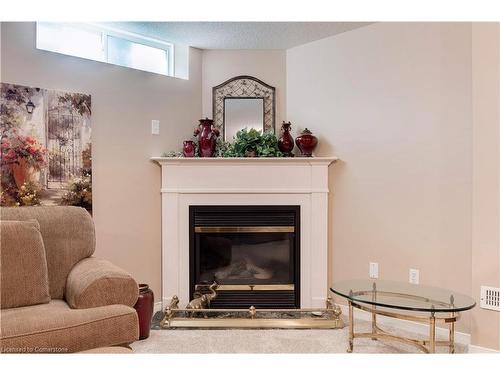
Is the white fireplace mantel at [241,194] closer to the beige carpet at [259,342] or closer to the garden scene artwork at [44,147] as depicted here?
the beige carpet at [259,342]

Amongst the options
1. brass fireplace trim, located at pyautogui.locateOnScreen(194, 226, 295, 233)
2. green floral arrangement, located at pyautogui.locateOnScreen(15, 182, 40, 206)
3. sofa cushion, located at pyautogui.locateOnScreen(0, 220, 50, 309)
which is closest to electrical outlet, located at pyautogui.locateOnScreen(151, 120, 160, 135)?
brass fireplace trim, located at pyautogui.locateOnScreen(194, 226, 295, 233)

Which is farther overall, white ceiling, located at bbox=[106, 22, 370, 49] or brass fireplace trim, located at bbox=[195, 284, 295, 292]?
brass fireplace trim, located at bbox=[195, 284, 295, 292]

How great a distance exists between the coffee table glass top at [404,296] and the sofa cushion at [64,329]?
4.53ft

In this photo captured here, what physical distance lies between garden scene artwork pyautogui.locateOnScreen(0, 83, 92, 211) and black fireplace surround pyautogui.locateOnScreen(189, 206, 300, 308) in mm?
935

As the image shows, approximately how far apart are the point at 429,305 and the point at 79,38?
3.08 metres

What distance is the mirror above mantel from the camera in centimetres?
380

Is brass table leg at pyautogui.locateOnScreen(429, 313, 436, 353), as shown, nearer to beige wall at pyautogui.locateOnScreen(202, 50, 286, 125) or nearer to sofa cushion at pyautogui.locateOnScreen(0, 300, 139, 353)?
sofa cushion at pyautogui.locateOnScreen(0, 300, 139, 353)

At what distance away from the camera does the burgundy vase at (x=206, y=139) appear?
3.49 meters

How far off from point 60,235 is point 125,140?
1.10 meters

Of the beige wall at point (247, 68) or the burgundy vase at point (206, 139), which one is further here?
the beige wall at point (247, 68)

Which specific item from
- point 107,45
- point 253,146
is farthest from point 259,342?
point 107,45

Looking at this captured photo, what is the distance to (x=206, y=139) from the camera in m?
3.49

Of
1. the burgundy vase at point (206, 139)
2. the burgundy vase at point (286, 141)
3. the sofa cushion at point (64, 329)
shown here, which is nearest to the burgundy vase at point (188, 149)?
the burgundy vase at point (206, 139)

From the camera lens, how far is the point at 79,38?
10.6 feet
